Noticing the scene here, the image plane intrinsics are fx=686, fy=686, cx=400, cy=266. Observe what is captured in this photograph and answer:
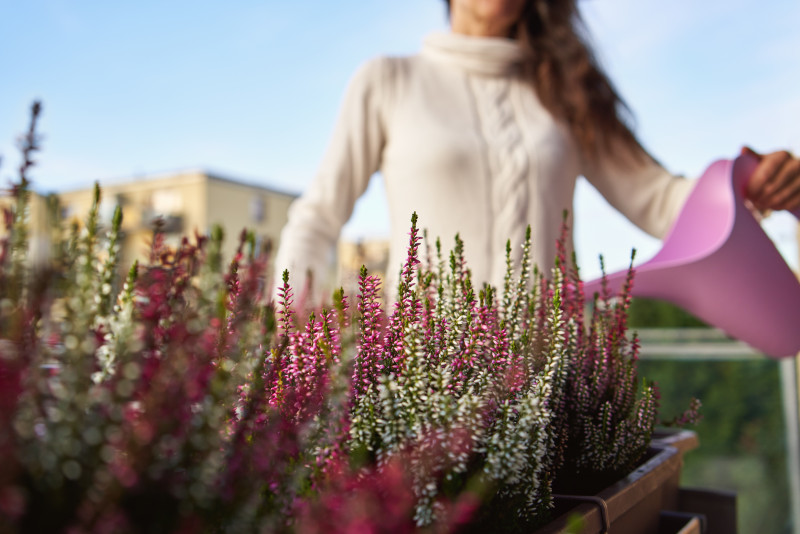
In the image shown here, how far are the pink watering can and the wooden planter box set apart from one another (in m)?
0.29

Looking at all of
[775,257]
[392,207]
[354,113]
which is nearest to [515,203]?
[392,207]

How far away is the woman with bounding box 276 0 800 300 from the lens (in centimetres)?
204

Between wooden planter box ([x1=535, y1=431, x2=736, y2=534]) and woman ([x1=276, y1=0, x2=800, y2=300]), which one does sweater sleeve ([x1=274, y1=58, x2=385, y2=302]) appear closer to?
woman ([x1=276, y1=0, x2=800, y2=300])

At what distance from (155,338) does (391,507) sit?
0.21 metres

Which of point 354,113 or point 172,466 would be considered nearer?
point 172,466

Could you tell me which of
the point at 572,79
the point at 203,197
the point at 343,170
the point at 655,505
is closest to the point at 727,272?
the point at 655,505

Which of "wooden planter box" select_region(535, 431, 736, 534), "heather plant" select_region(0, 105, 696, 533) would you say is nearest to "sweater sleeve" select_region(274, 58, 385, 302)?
"wooden planter box" select_region(535, 431, 736, 534)

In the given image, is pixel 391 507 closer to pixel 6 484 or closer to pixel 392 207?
pixel 6 484

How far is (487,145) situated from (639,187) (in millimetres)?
550

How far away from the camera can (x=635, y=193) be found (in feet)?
7.35

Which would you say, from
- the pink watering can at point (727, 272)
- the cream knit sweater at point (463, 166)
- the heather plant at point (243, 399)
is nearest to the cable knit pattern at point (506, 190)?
the cream knit sweater at point (463, 166)

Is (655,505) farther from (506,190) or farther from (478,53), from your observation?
(478,53)

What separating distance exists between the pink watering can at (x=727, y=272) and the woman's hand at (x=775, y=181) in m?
0.04

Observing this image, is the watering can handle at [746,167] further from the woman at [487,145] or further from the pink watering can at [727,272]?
the woman at [487,145]
